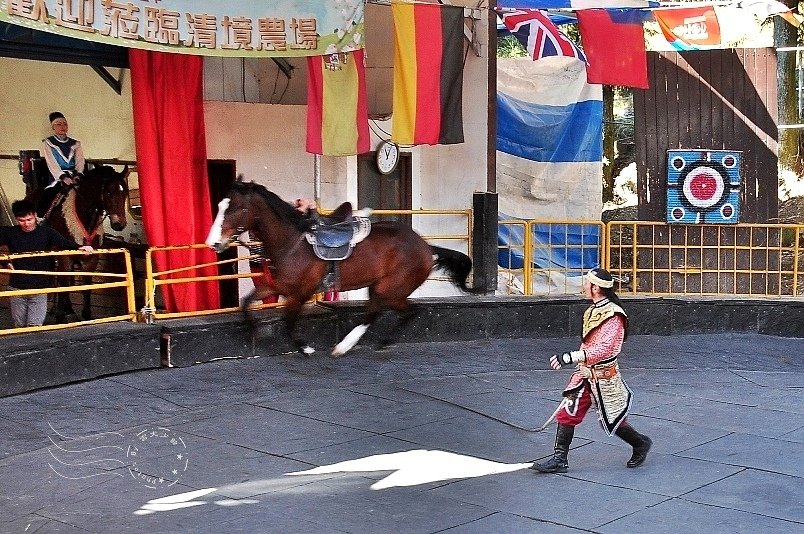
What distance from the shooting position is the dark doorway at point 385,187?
15391 millimetres

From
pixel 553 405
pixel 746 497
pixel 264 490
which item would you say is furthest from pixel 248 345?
pixel 746 497

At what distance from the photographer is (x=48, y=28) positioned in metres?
9.52

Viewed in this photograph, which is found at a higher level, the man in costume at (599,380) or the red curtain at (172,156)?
the red curtain at (172,156)

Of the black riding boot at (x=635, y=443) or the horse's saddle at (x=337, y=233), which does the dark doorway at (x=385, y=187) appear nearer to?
the horse's saddle at (x=337, y=233)

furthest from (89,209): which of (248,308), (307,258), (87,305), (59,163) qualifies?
(307,258)

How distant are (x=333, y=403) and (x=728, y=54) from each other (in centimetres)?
751

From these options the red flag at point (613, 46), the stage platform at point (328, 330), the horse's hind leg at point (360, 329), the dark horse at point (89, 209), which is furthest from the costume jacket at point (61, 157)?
the red flag at point (613, 46)

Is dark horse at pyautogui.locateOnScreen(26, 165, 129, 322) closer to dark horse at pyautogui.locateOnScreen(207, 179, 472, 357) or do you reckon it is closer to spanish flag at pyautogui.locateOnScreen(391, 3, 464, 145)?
dark horse at pyautogui.locateOnScreen(207, 179, 472, 357)

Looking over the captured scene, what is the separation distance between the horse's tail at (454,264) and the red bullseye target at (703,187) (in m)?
3.25

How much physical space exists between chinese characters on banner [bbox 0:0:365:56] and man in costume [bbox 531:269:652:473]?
493cm

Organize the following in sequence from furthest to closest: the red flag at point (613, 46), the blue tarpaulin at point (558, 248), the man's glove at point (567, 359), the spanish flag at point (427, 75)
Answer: the blue tarpaulin at point (558, 248) → the red flag at point (613, 46) → the spanish flag at point (427, 75) → the man's glove at point (567, 359)

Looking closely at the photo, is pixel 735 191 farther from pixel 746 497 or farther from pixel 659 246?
pixel 746 497

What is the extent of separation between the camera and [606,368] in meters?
7.57

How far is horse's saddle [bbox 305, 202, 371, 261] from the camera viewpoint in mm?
11031
